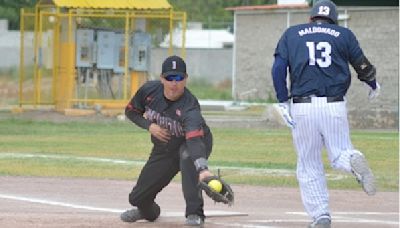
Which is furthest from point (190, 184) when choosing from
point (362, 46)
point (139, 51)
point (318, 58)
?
point (362, 46)

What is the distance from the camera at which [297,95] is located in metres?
10.7

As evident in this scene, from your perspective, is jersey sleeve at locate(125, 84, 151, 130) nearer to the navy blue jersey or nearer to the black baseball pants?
the black baseball pants

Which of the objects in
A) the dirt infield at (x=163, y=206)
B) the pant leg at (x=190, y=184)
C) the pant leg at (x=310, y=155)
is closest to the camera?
the pant leg at (x=310, y=155)

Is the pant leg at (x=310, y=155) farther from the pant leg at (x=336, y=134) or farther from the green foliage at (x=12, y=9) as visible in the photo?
the green foliage at (x=12, y=9)

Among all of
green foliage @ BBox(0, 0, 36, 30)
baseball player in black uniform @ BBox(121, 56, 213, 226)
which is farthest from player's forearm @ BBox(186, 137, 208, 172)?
green foliage @ BBox(0, 0, 36, 30)

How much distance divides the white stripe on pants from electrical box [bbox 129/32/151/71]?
23134 mm

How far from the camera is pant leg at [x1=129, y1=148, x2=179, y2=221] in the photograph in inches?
453

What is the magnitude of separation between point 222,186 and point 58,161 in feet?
31.6

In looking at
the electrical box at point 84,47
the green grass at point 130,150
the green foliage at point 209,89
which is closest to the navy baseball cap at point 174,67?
the green grass at point 130,150

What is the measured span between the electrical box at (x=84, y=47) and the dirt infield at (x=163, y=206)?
16441 millimetres

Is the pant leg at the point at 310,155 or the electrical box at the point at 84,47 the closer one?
the pant leg at the point at 310,155

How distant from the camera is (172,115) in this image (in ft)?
36.8

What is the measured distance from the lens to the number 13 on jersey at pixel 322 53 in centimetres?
1059

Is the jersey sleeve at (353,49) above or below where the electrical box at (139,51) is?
above
